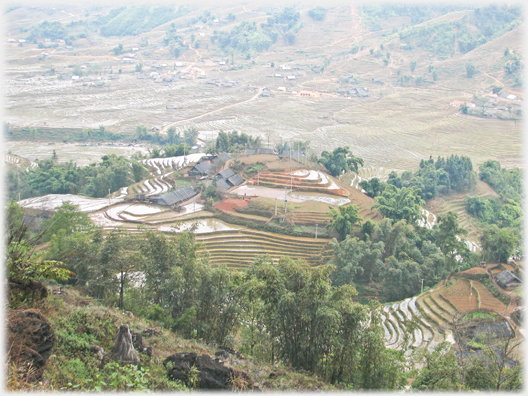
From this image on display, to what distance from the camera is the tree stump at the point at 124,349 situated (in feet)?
21.2

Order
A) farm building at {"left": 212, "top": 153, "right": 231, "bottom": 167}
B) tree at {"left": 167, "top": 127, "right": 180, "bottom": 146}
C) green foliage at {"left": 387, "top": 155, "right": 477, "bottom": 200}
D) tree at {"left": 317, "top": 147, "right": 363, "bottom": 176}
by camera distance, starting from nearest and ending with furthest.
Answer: farm building at {"left": 212, "top": 153, "right": 231, "bottom": 167} < tree at {"left": 317, "top": 147, "right": 363, "bottom": 176} < green foliage at {"left": 387, "top": 155, "right": 477, "bottom": 200} < tree at {"left": 167, "top": 127, "right": 180, "bottom": 146}

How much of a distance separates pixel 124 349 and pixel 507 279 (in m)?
14.2

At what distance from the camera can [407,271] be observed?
1675 cm

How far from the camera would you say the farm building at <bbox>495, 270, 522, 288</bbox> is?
15.7m

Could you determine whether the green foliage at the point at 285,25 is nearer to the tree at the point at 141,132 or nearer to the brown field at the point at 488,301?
the tree at the point at 141,132

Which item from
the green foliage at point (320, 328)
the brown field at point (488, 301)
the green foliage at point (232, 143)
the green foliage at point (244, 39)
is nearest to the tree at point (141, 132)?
the green foliage at point (232, 143)

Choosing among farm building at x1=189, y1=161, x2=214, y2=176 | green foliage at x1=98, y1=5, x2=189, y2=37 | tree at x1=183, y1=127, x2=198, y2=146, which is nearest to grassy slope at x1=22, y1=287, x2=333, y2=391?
farm building at x1=189, y1=161, x2=214, y2=176

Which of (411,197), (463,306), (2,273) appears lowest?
(463,306)

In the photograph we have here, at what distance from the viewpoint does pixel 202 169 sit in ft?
85.1

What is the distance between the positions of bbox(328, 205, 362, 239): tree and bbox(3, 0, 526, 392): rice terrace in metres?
0.16

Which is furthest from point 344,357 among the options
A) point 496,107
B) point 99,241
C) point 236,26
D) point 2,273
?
point 236,26

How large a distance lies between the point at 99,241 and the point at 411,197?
48.0ft

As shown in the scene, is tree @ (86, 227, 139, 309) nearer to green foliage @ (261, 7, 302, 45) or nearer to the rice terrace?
the rice terrace

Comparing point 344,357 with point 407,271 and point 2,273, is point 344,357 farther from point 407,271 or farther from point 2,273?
point 407,271
